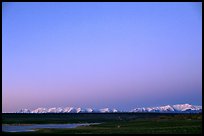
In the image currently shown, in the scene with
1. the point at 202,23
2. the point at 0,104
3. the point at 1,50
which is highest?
the point at 202,23

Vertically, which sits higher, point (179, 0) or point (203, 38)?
point (179, 0)

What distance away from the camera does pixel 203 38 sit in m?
6.61

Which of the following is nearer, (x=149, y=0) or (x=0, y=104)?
(x=0, y=104)

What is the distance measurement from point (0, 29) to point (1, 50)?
1.30ft

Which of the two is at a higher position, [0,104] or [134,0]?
[134,0]

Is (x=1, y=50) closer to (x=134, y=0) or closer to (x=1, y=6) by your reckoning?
(x=1, y=6)

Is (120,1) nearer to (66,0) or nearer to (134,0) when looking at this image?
(134,0)

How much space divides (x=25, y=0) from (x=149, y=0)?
2454 millimetres

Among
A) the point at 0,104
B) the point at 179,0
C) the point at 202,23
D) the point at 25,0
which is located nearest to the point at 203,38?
the point at 202,23

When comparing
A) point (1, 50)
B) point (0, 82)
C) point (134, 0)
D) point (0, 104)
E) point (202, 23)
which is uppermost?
point (134, 0)

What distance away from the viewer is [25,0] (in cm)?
697

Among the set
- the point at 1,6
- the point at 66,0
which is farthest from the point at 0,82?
the point at 66,0

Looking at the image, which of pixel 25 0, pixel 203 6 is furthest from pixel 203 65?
pixel 25 0

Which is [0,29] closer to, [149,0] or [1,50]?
[1,50]
